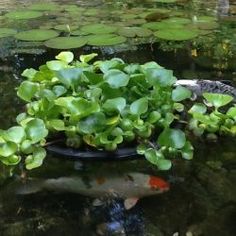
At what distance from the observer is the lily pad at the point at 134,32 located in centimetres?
270

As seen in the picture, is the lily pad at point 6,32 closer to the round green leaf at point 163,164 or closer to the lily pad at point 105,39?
the lily pad at point 105,39

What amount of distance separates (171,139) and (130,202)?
219mm

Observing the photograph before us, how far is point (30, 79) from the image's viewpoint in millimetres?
1602

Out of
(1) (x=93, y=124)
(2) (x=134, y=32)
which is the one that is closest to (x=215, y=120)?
(1) (x=93, y=124)

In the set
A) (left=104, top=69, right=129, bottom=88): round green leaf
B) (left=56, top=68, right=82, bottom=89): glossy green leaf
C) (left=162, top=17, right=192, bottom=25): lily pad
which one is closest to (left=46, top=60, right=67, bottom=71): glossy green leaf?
(left=56, top=68, right=82, bottom=89): glossy green leaf

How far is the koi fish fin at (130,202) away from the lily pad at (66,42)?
142 centimetres

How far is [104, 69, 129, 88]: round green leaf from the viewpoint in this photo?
1.41 metres

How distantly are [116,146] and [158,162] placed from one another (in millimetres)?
142

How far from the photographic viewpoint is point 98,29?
279 cm

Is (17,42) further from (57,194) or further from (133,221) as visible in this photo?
(133,221)

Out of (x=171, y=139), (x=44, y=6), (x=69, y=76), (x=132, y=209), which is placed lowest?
(x=44, y=6)

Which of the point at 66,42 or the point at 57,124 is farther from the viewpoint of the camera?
the point at 66,42

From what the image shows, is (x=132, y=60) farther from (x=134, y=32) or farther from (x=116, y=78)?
(x=116, y=78)

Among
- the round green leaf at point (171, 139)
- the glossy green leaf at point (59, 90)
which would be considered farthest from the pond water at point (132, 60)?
the glossy green leaf at point (59, 90)
